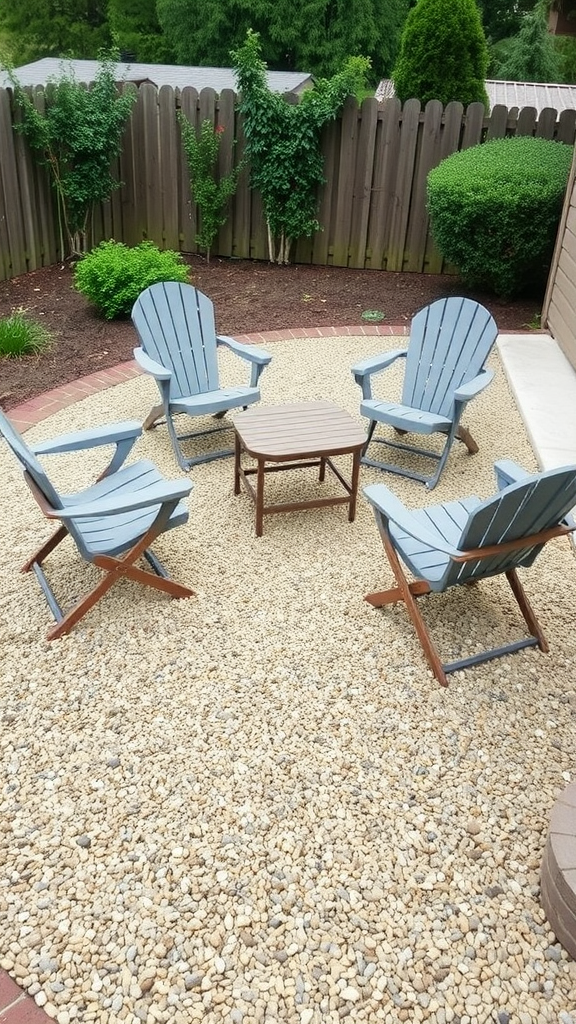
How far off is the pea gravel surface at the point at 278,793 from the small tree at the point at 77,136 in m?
5.23

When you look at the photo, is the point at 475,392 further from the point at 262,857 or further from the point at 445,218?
the point at 445,218

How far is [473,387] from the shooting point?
4.18 metres

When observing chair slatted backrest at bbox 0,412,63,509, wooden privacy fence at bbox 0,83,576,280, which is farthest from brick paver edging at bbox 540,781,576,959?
wooden privacy fence at bbox 0,83,576,280

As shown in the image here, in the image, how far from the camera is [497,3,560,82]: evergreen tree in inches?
837

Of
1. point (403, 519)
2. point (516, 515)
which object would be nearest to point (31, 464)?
point (403, 519)

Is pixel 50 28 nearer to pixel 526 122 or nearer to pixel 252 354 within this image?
pixel 526 122

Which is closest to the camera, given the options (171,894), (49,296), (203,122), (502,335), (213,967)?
(213,967)

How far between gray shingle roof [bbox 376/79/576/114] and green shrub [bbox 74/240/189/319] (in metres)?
10.1

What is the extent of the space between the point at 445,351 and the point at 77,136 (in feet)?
15.8

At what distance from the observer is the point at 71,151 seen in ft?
24.6

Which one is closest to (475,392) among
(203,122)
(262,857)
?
(262,857)

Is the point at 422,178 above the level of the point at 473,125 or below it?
below

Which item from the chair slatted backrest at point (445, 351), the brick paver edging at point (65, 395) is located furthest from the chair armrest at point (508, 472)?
the brick paver edging at point (65, 395)

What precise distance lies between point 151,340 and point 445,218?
345cm
